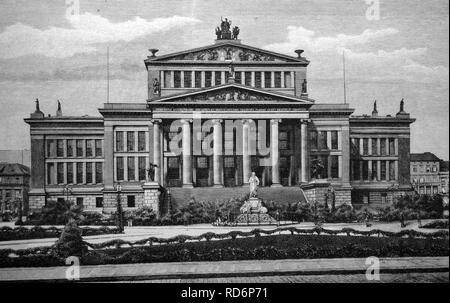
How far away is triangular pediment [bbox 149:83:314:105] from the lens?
3189 cm

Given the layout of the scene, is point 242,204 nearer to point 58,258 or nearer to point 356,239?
point 356,239

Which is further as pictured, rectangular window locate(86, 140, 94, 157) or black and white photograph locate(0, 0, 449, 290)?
rectangular window locate(86, 140, 94, 157)

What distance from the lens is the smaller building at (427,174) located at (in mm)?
23047

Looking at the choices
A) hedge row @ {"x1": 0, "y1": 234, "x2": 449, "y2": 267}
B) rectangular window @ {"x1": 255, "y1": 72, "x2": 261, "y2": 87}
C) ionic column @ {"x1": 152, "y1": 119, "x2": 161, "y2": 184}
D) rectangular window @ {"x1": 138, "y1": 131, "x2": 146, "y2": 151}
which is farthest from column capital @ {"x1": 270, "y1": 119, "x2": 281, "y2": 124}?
hedge row @ {"x1": 0, "y1": 234, "x2": 449, "y2": 267}

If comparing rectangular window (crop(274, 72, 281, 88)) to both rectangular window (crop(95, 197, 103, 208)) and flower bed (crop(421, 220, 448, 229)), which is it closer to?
rectangular window (crop(95, 197, 103, 208))

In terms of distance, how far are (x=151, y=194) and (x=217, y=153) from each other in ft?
18.1

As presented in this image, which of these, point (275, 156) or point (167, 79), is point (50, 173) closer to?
point (167, 79)

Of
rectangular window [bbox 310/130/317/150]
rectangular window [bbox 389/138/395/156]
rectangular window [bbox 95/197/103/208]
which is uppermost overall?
rectangular window [bbox 310/130/317/150]

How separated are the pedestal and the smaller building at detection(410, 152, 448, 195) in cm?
1111

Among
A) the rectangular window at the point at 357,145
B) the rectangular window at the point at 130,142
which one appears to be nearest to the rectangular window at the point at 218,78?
the rectangular window at the point at 130,142

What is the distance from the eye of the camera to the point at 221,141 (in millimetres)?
30266

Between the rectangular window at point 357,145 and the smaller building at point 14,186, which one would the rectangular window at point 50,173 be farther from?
the rectangular window at point 357,145

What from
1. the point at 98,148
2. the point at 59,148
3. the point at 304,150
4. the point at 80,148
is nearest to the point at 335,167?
the point at 304,150

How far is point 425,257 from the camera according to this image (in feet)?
67.3
